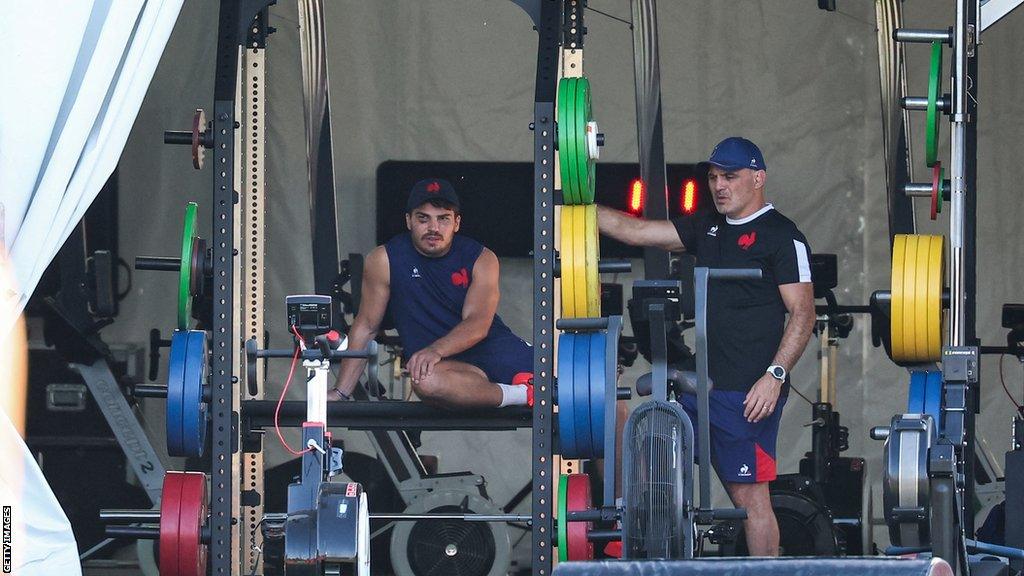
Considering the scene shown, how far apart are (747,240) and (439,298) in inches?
55.2

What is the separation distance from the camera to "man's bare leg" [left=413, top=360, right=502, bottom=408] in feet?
19.8

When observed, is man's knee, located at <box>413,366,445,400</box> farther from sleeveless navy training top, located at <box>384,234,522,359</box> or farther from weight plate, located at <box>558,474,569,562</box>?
weight plate, located at <box>558,474,569,562</box>

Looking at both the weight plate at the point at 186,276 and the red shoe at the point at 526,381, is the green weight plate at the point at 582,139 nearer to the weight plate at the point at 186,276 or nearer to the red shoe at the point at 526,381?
the red shoe at the point at 526,381

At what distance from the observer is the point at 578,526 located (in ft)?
17.4

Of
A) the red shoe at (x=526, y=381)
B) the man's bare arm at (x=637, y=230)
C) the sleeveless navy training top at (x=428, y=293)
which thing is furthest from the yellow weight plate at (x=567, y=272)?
the sleeveless navy training top at (x=428, y=293)

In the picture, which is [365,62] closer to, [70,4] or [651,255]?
Answer: [651,255]

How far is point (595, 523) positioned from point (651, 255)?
1.66 metres

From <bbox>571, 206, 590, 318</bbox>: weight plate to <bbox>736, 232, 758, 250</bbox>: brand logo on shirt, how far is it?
719 mm

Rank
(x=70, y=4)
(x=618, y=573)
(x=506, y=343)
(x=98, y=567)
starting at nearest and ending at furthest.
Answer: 1. (x=618, y=573)
2. (x=70, y=4)
3. (x=506, y=343)
4. (x=98, y=567)

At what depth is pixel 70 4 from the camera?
14.4 ft

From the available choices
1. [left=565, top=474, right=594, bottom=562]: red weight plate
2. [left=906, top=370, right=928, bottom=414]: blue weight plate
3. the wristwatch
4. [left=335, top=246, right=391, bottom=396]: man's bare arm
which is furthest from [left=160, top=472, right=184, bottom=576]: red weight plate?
[left=906, top=370, right=928, bottom=414]: blue weight plate

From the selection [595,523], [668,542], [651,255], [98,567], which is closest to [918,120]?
[651,255]

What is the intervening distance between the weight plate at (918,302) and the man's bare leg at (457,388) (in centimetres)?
156

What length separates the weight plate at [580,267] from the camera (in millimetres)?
5445
